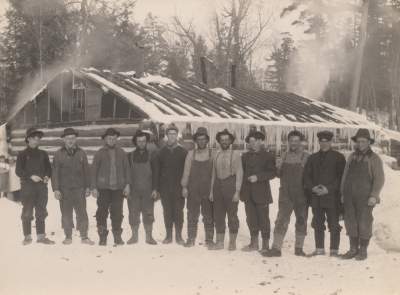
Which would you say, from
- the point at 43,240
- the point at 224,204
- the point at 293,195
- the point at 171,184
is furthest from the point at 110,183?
the point at 293,195

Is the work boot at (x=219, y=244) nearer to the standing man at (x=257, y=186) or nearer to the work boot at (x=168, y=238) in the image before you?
the standing man at (x=257, y=186)

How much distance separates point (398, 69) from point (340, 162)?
102ft

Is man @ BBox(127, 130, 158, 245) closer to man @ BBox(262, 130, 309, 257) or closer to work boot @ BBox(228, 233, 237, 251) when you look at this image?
work boot @ BBox(228, 233, 237, 251)

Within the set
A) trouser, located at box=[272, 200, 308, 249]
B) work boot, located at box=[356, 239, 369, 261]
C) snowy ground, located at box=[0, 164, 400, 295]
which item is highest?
trouser, located at box=[272, 200, 308, 249]

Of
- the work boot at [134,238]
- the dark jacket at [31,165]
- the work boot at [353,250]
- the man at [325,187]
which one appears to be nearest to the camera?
the work boot at [353,250]

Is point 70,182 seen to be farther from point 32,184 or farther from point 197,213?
point 197,213

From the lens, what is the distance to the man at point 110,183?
8203mm

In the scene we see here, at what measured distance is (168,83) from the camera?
1630 cm

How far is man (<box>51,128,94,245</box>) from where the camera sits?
822 cm

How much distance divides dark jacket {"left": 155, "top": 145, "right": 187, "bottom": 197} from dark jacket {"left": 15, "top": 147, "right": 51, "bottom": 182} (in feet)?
5.77

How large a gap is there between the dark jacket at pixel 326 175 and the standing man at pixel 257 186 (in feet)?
1.85

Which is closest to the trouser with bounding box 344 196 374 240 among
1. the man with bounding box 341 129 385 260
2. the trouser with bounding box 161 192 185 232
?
the man with bounding box 341 129 385 260

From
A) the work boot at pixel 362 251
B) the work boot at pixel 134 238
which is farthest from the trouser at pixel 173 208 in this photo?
the work boot at pixel 362 251

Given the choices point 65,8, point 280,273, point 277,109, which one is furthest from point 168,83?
point 280,273
